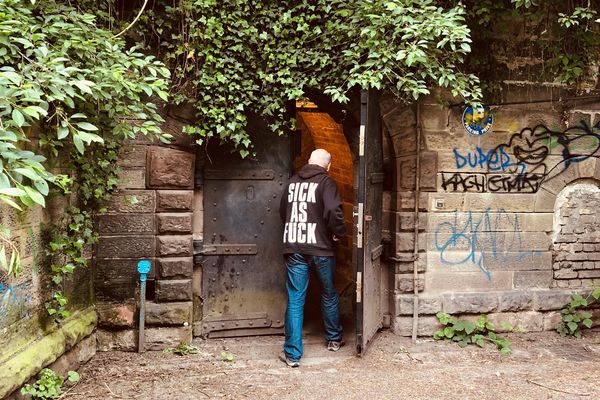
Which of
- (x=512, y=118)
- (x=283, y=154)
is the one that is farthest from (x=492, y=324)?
(x=283, y=154)

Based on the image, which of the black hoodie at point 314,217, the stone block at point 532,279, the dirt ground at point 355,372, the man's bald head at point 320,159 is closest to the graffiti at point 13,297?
the dirt ground at point 355,372

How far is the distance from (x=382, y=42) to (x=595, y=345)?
12.8ft

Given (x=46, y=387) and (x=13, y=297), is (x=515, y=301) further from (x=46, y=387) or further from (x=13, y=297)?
(x=13, y=297)

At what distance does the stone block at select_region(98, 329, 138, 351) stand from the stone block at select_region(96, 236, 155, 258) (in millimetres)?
731

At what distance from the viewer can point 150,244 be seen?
17.7ft

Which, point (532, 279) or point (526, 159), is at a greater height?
point (526, 159)

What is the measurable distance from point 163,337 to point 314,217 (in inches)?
74.0

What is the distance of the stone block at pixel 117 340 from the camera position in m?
5.34

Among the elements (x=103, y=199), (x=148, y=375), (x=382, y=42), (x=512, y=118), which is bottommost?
(x=148, y=375)

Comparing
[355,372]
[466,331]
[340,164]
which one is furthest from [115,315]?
[340,164]

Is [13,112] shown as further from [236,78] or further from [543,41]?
[543,41]

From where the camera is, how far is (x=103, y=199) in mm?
5160

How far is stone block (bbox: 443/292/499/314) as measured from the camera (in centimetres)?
601

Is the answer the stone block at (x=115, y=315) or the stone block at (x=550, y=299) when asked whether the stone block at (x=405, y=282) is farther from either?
the stone block at (x=115, y=315)
